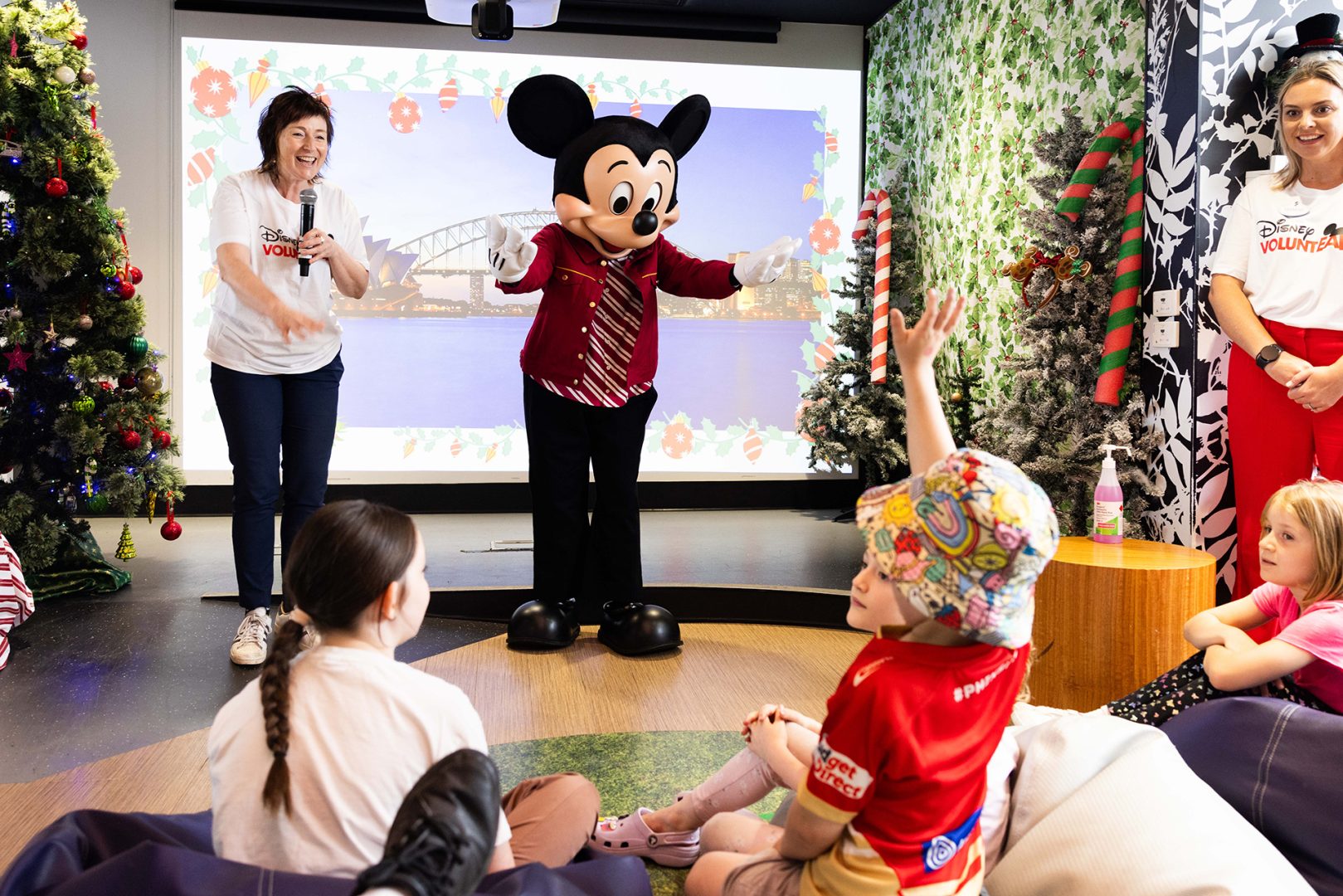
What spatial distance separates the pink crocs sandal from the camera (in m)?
2.08

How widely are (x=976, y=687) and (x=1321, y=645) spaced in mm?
1071

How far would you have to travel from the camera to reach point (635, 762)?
261 cm

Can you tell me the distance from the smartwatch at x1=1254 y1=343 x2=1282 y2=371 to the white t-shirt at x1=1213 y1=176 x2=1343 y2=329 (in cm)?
10

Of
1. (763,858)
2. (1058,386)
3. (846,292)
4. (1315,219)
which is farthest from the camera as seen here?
(846,292)

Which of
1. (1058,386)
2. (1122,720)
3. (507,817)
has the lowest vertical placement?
(507,817)

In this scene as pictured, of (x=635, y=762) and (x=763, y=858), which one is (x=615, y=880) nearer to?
(x=763, y=858)

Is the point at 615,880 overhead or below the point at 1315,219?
below

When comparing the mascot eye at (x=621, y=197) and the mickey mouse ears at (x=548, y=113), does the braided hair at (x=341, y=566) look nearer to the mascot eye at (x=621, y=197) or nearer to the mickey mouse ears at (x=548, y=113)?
the mascot eye at (x=621, y=197)

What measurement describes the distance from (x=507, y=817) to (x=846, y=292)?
4532 mm

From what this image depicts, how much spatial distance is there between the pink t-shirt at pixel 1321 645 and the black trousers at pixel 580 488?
2.01 m

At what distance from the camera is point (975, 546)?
4.08ft

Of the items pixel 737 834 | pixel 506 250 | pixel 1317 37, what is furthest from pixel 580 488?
pixel 1317 37

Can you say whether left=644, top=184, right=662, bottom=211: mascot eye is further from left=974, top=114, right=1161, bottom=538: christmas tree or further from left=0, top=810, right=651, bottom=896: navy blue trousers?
left=0, top=810, right=651, bottom=896: navy blue trousers

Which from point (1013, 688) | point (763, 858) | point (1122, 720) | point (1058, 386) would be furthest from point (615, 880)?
point (1058, 386)
